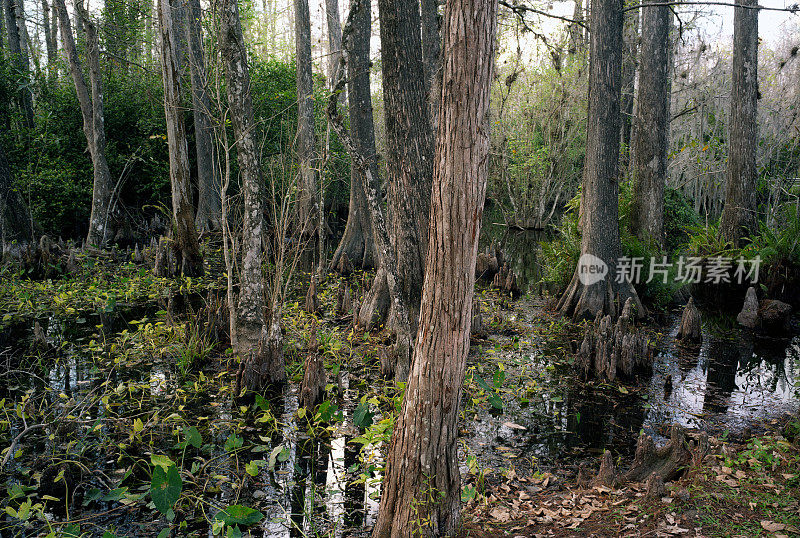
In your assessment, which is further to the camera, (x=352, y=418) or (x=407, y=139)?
(x=407, y=139)

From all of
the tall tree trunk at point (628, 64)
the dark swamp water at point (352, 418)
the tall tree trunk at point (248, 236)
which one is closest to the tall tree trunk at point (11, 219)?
the dark swamp water at point (352, 418)

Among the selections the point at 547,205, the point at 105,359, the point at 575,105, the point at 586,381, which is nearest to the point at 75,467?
the point at 105,359

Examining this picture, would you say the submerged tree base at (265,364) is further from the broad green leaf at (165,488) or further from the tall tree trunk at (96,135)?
the tall tree trunk at (96,135)

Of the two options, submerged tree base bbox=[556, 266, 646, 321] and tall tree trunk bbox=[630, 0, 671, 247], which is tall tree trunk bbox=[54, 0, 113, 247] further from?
→ tall tree trunk bbox=[630, 0, 671, 247]

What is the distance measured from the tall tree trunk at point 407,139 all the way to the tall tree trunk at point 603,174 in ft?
11.8

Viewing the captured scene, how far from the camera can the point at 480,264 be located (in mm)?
12430

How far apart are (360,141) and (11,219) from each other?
7.03 metres

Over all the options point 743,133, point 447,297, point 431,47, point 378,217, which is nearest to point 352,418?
point 378,217

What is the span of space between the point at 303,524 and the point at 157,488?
0.99 m

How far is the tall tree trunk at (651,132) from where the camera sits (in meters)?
9.46

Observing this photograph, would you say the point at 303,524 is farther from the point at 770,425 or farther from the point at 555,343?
the point at 555,343

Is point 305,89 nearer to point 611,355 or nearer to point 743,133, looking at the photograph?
point 743,133

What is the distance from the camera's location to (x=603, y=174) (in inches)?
324

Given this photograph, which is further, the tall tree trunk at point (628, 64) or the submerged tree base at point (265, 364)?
the tall tree trunk at point (628, 64)
